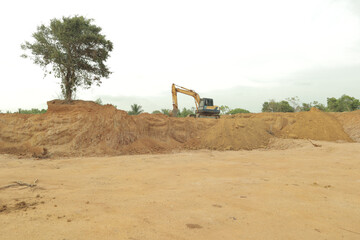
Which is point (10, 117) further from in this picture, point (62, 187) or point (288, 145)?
point (288, 145)

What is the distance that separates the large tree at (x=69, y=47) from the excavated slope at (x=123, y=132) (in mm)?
2556

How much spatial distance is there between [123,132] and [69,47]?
7.85 metres

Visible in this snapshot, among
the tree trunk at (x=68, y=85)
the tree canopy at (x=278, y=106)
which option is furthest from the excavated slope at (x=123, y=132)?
the tree canopy at (x=278, y=106)

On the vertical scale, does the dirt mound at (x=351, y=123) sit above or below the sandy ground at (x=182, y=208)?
above

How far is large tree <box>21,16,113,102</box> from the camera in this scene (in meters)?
14.2

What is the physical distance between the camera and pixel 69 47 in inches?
566

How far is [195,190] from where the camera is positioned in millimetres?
3812

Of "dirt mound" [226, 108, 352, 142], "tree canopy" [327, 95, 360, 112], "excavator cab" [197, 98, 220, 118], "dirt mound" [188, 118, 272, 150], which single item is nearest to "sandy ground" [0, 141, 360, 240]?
"dirt mound" [188, 118, 272, 150]

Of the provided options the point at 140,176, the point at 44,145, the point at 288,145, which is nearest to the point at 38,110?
the point at 44,145

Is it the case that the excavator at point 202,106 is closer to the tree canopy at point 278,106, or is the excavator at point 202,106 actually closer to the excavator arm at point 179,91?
the excavator arm at point 179,91

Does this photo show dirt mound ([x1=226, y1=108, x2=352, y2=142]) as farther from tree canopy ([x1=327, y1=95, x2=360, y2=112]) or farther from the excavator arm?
tree canopy ([x1=327, y1=95, x2=360, y2=112])

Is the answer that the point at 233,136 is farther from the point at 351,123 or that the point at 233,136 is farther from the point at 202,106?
the point at 351,123

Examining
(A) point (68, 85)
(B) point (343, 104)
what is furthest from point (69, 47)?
(B) point (343, 104)

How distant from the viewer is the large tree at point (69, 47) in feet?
46.5
